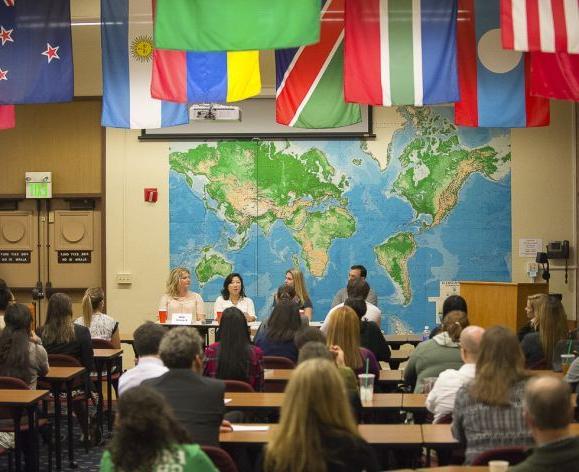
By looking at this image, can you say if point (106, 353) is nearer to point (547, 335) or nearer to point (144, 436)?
point (547, 335)

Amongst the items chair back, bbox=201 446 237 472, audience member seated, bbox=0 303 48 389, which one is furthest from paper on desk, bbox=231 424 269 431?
audience member seated, bbox=0 303 48 389

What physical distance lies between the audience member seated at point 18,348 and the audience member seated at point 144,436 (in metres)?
4.23

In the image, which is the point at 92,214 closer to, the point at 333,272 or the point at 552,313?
the point at 333,272

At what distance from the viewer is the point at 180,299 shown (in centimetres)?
1206

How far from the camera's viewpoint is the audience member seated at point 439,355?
7.21 m

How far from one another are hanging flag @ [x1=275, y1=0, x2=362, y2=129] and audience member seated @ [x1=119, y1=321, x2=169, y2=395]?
4.33 m

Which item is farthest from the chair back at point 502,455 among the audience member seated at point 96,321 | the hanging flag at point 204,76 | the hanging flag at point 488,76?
the audience member seated at point 96,321

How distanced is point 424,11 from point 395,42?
45cm

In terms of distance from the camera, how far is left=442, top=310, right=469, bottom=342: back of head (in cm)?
726

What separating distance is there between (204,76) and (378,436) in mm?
5018

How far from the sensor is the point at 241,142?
13.5 metres

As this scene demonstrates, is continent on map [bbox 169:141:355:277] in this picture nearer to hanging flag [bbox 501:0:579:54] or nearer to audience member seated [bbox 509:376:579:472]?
hanging flag [bbox 501:0:579:54]

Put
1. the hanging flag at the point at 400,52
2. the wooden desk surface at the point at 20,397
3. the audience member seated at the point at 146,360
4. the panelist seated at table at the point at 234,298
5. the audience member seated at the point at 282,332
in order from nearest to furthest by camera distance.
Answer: the audience member seated at the point at 146,360 → the wooden desk surface at the point at 20,397 → the audience member seated at the point at 282,332 → the hanging flag at the point at 400,52 → the panelist seated at table at the point at 234,298

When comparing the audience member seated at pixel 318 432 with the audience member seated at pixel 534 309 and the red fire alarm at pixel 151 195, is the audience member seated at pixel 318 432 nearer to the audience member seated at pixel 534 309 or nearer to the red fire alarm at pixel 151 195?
the audience member seated at pixel 534 309
